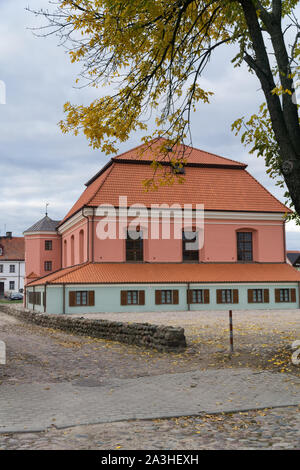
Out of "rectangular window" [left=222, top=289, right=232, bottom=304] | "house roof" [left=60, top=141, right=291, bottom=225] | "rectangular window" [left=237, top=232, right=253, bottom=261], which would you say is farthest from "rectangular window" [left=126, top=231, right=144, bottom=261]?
"rectangular window" [left=237, top=232, right=253, bottom=261]

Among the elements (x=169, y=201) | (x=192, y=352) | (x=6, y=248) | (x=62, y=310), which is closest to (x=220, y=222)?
(x=169, y=201)

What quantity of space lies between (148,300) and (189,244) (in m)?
5.86

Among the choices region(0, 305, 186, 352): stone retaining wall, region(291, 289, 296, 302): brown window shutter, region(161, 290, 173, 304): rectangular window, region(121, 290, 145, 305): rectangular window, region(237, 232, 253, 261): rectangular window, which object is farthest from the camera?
region(237, 232, 253, 261): rectangular window

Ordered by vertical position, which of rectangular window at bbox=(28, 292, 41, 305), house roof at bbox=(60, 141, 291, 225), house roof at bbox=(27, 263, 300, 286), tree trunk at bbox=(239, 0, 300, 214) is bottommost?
Answer: rectangular window at bbox=(28, 292, 41, 305)

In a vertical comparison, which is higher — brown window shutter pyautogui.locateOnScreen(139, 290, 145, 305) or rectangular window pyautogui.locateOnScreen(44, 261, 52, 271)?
rectangular window pyautogui.locateOnScreen(44, 261, 52, 271)

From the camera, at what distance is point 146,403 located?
763cm

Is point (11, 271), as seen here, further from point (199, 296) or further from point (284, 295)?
point (284, 295)

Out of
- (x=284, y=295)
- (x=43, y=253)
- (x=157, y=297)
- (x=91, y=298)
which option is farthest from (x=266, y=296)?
(x=43, y=253)

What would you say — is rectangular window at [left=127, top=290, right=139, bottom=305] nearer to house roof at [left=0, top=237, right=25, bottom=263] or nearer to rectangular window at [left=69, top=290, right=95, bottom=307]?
rectangular window at [left=69, top=290, right=95, bottom=307]

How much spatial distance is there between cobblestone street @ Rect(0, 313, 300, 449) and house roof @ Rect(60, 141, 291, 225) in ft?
80.8

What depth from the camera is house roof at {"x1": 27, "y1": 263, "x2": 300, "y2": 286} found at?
3288 cm

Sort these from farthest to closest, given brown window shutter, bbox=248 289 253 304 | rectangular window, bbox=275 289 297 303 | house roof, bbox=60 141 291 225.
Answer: house roof, bbox=60 141 291 225 < rectangular window, bbox=275 289 297 303 < brown window shutter, bbox=248 289 253 304

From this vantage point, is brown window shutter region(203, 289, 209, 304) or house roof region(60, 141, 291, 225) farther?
house roof region(60, 141, 291, 225)

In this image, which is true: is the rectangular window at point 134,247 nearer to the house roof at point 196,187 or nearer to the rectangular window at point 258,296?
the house roof at point 196,187
